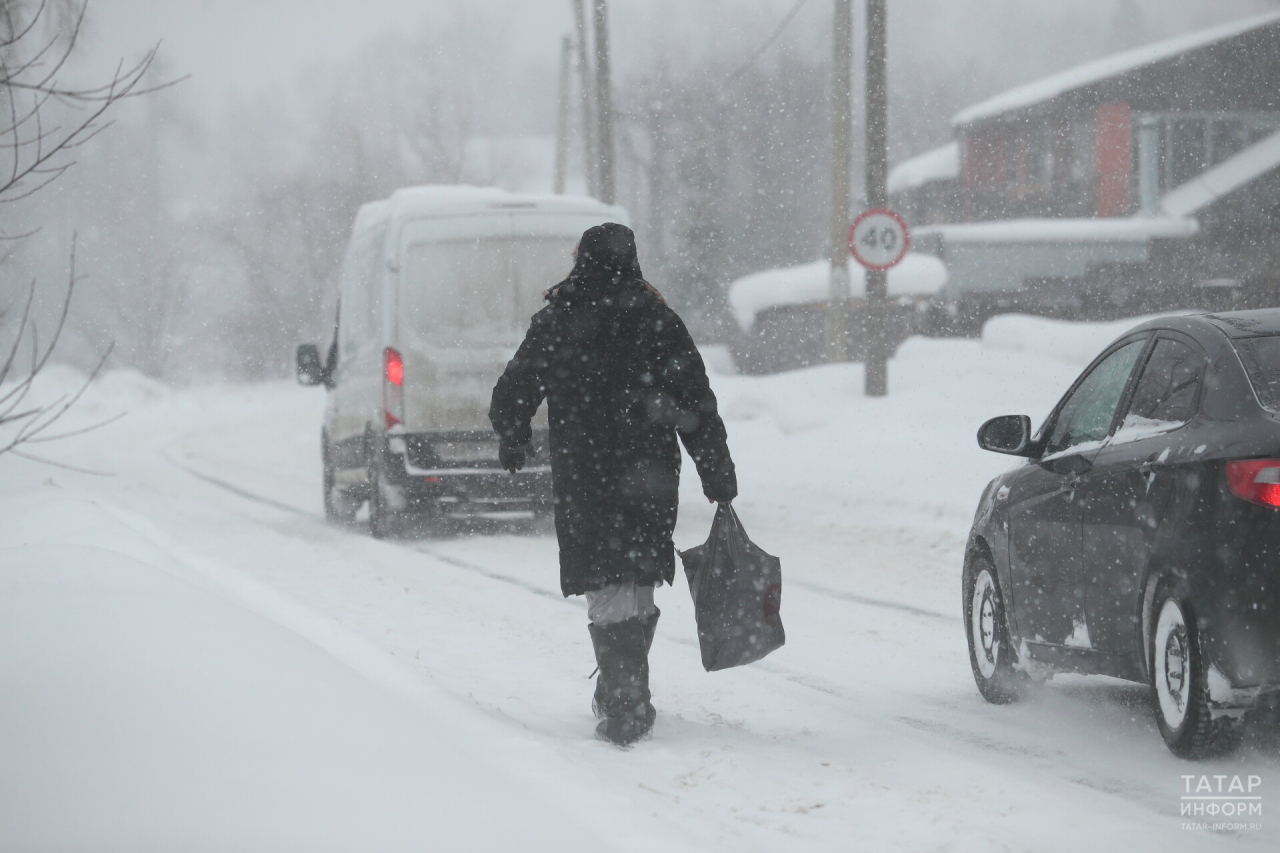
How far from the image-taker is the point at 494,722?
16.1 ft

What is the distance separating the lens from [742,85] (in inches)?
2388

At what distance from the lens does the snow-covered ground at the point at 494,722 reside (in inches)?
136

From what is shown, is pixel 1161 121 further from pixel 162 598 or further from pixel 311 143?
pixel 311 143

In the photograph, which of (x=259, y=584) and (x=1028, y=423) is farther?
(x=259, y=584)

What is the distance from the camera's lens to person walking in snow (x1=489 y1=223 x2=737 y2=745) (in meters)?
5.07

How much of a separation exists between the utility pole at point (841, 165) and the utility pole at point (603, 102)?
13.2ft

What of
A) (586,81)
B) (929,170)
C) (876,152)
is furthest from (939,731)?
(929,170)

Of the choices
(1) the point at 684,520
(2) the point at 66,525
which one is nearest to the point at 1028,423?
(2) the point at 66,525

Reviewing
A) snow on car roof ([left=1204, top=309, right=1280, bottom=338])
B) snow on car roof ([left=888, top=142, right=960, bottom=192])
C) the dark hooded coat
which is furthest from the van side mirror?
snow on car roof ([left=888, top=142, right=960, bottom=192])

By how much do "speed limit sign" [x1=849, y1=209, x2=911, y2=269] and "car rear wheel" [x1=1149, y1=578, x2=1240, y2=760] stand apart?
10.8m

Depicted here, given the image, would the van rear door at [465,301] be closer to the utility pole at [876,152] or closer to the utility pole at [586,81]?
the utility pole at [876,152]

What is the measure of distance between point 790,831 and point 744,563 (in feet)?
4.45

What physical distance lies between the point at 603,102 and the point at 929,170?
24.3m

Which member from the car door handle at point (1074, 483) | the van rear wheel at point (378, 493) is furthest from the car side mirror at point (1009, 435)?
the van rear wheel at point (378, 493)
